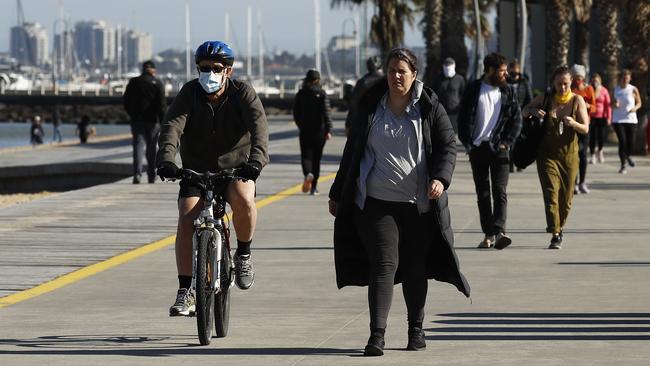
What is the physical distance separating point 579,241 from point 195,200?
676 cm

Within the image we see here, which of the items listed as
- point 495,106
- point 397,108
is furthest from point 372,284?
point 495,106

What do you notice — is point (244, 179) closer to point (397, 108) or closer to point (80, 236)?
point (397, 108)

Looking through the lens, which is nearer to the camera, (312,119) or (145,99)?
(312,119)

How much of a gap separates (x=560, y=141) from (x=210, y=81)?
634 centimetres

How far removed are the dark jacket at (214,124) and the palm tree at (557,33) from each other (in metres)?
29.4

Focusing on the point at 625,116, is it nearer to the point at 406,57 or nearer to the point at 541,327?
the point at 541,327

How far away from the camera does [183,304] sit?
9328mm

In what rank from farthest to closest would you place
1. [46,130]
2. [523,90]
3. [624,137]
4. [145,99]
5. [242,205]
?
[46,130]
[624,137]
[145,99]
[523,90]
[242,205]

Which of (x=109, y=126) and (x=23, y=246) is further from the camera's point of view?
(x=109, y=126)

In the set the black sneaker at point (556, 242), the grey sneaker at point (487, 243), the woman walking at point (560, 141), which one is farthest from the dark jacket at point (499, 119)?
the black sneaker at point (556, 242)

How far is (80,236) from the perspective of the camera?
52.1 feet

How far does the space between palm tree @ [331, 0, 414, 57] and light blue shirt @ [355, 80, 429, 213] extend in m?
61.0

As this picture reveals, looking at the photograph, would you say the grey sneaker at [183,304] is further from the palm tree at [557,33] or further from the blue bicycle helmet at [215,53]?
the palm tree at [557,33]

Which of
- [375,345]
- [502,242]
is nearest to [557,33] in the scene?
[502,242]
